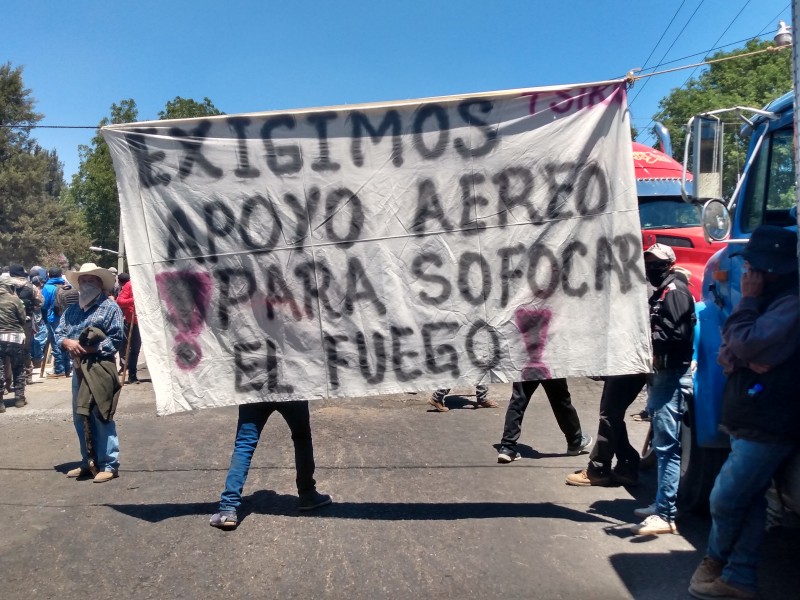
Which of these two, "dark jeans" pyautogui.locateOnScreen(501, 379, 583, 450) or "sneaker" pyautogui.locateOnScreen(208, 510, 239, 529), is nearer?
"sneaker" pyautogui.locateOnScreen(208, 510, 239, 529)

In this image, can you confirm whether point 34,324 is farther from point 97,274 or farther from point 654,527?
point 654,527

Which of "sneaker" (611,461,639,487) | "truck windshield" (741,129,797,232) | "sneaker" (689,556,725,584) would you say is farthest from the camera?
"sneaker" (611,461,639,487)

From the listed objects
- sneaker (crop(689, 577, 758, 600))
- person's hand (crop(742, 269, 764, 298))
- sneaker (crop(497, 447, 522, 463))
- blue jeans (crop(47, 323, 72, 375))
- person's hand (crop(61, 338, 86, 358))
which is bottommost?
sneaker (crop(689, 577, 758, 600))

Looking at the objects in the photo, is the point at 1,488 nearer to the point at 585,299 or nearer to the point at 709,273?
the point at 585,299

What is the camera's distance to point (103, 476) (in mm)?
6148

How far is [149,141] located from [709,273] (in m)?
3.89

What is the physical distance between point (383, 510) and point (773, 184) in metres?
3.39

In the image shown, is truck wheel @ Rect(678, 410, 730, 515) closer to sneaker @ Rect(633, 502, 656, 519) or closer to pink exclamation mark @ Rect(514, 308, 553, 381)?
sneaker @ Rect(633, 502, 656, 519)

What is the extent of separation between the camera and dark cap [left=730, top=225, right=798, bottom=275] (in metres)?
3.53

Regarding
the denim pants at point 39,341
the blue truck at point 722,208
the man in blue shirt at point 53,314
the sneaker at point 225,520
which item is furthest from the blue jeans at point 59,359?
the blue truck at point 722,208

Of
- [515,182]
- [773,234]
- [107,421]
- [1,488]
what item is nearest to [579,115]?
[515,182]

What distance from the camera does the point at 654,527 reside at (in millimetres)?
4699

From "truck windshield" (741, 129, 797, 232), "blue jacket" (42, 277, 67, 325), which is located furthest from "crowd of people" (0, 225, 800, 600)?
"blue jacket" (42, 277, 67, 325)

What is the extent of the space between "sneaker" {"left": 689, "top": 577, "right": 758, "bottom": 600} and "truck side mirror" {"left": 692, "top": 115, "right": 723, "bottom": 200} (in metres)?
2.19
